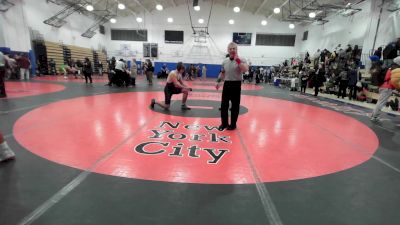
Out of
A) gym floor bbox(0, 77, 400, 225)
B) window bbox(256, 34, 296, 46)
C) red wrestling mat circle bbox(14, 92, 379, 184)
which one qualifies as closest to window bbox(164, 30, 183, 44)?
window bbox(256, 34, 296, 46)

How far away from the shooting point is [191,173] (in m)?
2.93

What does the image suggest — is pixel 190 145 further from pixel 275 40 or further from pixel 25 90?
pixel 275 40

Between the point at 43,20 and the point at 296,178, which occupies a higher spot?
the point at 43,20

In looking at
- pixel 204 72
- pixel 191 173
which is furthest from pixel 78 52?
pixel 191 173

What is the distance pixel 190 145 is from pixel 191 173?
1051mm

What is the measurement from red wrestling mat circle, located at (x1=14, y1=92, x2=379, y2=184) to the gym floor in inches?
0.7

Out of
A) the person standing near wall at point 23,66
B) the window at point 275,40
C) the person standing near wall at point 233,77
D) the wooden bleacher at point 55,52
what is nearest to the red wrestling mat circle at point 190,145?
the person standing near wall at point 233,77

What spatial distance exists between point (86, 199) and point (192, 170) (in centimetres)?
122

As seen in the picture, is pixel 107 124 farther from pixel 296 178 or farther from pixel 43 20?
pixel 43 20

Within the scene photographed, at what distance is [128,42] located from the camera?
95.0 feet

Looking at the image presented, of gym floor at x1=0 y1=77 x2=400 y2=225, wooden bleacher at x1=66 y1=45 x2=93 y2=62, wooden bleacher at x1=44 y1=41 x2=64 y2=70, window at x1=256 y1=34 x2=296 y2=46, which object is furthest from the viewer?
window at x1=256 y1=34 x2=296 y2=46

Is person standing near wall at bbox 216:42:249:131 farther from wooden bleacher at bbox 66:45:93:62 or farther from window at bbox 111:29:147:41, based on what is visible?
window at bbox 111:29:147:41

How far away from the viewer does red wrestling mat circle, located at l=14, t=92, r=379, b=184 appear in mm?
3027

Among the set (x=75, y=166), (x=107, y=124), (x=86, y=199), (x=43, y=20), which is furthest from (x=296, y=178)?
(x=43, y=20)
